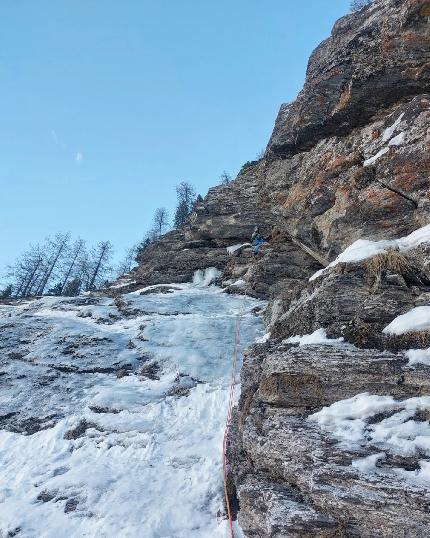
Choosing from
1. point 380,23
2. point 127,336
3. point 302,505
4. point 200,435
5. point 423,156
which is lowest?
point 302,505

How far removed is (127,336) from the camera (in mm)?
16609

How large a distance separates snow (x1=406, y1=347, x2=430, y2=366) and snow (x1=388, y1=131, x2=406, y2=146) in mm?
7012

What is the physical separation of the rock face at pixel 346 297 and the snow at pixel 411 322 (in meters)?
0.12

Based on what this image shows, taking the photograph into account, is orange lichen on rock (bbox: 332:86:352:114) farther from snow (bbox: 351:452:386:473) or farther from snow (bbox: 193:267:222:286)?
snow (bbox: 351:452:386:473)

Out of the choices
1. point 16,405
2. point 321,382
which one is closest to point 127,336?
point 16,405

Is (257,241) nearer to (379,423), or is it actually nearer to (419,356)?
(419,356)

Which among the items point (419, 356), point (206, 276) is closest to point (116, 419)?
point (419, 356)

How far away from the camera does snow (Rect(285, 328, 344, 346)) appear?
785 cm

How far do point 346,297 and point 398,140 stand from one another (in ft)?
19.4

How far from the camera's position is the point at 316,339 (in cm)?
809

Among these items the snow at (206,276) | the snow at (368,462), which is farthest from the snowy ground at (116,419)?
the snow at (206,276)

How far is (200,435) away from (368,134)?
1081cm

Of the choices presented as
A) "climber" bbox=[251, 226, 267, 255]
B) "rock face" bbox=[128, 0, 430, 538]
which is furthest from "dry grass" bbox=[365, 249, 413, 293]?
"climber" bbox=[251, 226, 267, 255]

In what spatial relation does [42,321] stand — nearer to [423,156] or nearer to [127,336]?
[127,336]
